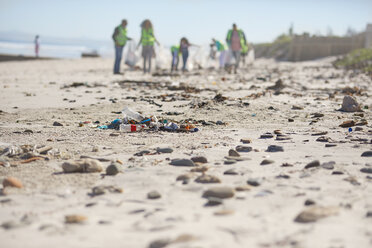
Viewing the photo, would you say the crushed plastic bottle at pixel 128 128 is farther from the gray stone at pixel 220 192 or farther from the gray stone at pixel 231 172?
the gray stone at pixel 220 192

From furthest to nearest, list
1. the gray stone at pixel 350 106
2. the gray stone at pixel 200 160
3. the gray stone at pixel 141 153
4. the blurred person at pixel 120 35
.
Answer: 1. the blurred person at pixel 120 35
2. the gray stone at pixel 350 106
3. the gray stone at pixel 141 153
4. the gray stone at pixel 200 160

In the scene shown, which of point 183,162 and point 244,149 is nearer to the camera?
point 183,162

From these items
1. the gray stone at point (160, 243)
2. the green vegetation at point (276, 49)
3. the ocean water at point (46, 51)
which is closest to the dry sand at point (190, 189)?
the gray stone at point (160, 243)

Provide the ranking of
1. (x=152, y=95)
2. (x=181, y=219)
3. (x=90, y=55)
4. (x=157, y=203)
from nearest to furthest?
(x=181, y=219)
(x=157, y=203)
(x=152, y=95)
(x=90, y=55)

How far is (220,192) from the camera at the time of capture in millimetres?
2520

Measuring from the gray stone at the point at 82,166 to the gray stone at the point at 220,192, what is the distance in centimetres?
92

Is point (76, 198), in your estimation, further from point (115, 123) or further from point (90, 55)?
point (90, 55)

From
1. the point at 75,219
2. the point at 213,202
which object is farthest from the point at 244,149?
the point at 75,219

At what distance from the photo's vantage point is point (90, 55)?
2942cm

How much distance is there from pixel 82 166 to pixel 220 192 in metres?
1.10

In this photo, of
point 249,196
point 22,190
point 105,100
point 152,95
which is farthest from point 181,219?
point 152,95

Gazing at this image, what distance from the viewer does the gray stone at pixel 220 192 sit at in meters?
2.50

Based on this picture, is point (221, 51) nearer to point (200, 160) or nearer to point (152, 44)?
point (152, 44)

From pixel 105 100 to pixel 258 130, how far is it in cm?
330
